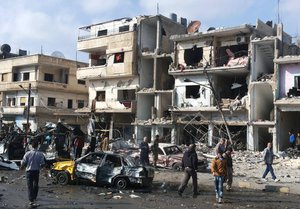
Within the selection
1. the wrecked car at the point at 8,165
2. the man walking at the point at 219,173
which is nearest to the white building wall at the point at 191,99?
the wrecked car at the point at 8,165

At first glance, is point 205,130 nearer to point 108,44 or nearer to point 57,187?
point 108,44

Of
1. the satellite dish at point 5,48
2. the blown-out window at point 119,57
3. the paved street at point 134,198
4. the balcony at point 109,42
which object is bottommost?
the paved street at point 134,198

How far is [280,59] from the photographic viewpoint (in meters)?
31.9

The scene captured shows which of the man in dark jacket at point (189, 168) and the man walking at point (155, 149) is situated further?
the man walking at point (155, 149)

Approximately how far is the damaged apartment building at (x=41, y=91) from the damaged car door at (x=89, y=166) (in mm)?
34640

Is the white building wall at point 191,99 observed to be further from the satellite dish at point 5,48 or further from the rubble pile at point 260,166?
the satellite dish at point 5,48

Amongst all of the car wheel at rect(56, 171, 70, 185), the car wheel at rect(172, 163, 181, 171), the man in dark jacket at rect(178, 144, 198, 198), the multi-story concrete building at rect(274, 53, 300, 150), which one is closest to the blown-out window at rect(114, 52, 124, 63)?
the multi-story concrete building at rect(274, 53, 300, 150)

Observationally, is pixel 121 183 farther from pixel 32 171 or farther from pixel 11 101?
pixel 11 101

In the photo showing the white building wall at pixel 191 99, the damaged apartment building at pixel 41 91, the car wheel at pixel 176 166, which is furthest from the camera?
the damaged apartment building at pixel 41 91

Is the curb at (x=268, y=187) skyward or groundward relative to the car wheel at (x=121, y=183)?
groundward

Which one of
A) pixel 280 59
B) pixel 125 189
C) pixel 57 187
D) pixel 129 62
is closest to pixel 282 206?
pixel 125 189

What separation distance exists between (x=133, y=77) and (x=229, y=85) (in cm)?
969

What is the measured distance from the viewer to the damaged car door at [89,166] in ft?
51.0

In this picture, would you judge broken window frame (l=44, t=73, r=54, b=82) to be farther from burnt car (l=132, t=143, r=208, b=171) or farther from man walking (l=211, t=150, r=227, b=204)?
man walking (l=211, t=150, r=227, b=204)
